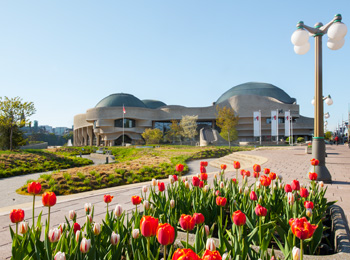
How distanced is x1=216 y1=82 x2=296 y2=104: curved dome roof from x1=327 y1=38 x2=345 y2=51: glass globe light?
80.5 m

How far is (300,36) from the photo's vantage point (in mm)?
7246

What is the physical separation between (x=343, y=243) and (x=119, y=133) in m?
69.3

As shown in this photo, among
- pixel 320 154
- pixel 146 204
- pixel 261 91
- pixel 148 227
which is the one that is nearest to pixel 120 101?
pixel 261 91

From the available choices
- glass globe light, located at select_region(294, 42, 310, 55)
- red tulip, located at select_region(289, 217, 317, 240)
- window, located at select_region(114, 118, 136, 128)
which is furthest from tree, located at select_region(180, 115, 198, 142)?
red tulip, located at select_region(289, 217, 317, 240)

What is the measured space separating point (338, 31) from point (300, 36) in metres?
0.92

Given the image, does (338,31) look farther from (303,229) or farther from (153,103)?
(153,103)

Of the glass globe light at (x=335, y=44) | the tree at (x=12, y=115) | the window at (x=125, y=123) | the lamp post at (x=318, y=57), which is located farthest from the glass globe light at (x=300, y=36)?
the window at (x=125, y=123)

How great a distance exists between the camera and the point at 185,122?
60.6 m

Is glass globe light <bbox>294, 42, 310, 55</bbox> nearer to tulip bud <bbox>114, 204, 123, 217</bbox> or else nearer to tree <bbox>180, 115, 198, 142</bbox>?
tulip bud <bbox>114, 204, 123, 217</bbox>

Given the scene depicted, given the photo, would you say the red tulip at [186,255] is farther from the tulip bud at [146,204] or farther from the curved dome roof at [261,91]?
the curved dome roof at [261,91]

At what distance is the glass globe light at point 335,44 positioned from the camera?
7.17 metres

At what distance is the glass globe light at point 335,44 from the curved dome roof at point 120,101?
72745 millimetres

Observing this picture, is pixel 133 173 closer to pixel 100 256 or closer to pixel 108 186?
pixel 108 186

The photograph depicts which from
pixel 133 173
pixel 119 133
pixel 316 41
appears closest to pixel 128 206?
pixel 133 173
